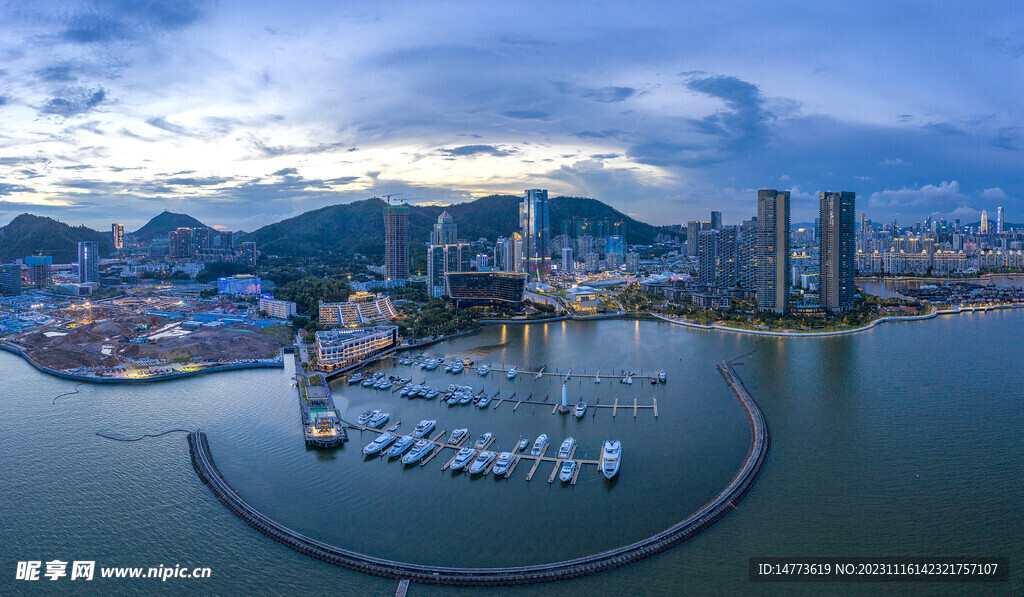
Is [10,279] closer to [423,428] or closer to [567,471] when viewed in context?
[423,428]

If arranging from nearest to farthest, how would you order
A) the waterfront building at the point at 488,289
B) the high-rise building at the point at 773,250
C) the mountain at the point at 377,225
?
the high-rise building at the point at 773,250 < the waterfront building at the point at 488,289 < the mountain at the point at 377,225

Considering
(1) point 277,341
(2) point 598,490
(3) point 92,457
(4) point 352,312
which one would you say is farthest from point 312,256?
(2) point 598,490

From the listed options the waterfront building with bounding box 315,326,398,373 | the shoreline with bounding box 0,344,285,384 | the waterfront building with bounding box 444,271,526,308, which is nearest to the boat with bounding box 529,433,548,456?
the waterfront building with bounding box 315,326,398,373

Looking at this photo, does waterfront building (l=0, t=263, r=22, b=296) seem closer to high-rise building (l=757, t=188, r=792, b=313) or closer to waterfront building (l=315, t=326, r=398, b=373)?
waterfront building (l=315, t=326, r=398, b=373)

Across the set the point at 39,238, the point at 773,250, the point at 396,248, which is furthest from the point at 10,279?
the point at 773,250

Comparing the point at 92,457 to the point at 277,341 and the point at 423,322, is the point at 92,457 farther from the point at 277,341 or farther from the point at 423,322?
the point at 423,322

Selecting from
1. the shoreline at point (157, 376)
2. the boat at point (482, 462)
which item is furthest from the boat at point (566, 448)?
the shoreline at point (157, 376)

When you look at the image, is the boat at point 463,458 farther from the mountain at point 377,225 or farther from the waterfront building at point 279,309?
the mountain at point 377,225
